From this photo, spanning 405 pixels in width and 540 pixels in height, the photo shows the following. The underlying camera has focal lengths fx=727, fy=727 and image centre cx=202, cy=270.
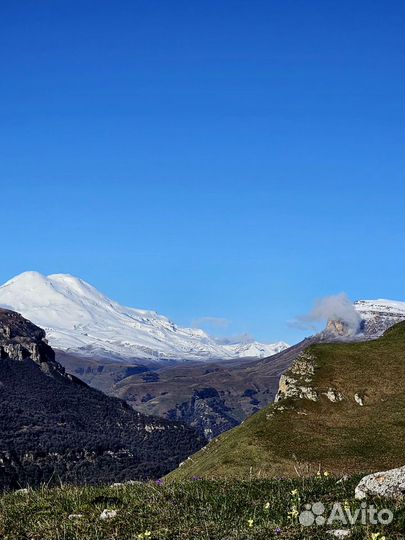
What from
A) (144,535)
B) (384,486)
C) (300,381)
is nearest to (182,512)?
(144,535)

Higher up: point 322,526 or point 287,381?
point 287,381

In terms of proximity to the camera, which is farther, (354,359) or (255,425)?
(354,359)

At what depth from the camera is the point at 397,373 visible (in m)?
129

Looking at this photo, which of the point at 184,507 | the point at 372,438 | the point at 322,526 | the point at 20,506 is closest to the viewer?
the point at 322,526

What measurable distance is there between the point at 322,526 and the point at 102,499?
6.56 m

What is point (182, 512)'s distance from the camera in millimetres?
16828

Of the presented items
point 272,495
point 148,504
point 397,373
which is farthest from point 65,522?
point 397,373

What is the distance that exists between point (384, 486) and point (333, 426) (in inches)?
4129

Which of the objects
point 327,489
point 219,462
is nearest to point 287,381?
point 219,462

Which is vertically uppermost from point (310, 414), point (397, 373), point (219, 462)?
point (397, 373)

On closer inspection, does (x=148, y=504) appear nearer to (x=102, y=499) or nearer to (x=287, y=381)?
(x=102, y=499)

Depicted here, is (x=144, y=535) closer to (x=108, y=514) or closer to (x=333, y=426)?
(x=108, y=514)

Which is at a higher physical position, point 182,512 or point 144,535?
point 182,512

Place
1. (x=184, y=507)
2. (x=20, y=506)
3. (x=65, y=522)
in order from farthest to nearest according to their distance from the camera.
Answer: (x=20, y=506) → (x=184, y=507) → (x=65, y=522)
